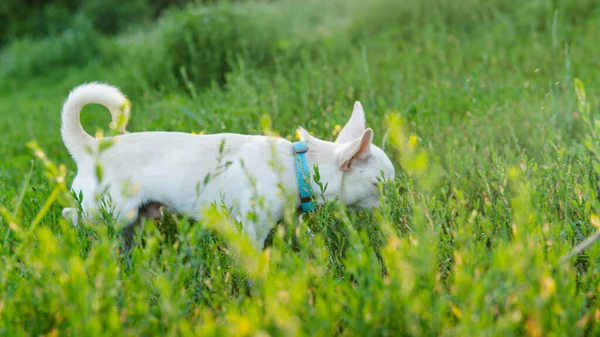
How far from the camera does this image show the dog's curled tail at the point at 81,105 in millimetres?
2752

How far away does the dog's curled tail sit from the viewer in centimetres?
275

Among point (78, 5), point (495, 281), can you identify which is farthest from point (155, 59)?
point (78, 5)

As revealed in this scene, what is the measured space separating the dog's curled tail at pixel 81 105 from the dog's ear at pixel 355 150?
3.32 ft

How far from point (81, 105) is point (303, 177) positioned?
1136mm

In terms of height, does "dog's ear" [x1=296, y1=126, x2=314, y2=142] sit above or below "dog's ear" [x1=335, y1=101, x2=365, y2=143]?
above

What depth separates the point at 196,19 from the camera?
608cm

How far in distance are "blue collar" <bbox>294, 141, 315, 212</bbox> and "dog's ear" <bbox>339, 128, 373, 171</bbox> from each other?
17cm

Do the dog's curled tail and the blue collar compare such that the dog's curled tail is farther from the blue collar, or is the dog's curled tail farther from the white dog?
the blue collar

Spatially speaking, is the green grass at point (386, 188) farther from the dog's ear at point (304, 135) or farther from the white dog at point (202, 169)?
the dog's ear at point (304, 135)

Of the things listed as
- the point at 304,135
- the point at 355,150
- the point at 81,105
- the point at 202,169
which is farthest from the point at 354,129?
the point at 81,105

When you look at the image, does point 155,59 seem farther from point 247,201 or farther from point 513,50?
point 247,201

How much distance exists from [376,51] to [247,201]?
361cm

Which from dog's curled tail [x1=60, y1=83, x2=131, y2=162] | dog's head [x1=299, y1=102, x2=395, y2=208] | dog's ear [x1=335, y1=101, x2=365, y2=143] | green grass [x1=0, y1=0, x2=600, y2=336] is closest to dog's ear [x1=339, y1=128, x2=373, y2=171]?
dog's head [x1=299, y1=102, x2=395, y2=208]

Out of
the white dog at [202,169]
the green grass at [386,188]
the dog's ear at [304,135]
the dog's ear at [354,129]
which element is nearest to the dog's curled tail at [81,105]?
the white dog at [202,169]
